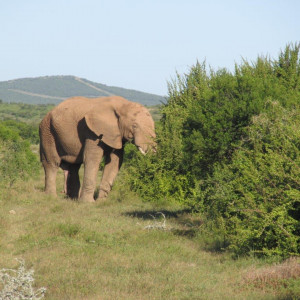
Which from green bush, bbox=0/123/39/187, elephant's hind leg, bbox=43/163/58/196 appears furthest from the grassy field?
green bush, bbox=0/123/39/187

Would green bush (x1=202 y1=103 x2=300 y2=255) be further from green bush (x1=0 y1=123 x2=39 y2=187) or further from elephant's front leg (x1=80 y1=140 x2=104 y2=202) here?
green bush (x1=0 y1=123 x2=39 y2=187)

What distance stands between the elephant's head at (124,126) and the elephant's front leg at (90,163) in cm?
45

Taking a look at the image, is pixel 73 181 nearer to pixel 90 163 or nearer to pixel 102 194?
pixel 102 194

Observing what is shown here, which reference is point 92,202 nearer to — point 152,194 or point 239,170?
point 152,194

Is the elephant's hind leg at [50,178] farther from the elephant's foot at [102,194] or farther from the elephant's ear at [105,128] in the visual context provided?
the elephant's ear at [105,128]

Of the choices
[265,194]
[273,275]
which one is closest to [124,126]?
[265,194]

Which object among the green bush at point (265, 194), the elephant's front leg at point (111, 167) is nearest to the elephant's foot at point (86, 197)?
the elephant's front leg at point (111, 167)

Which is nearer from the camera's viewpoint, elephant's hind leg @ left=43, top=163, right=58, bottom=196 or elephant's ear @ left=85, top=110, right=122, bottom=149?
elephant's ear @ left=85, top=110, right=122, bottom=149

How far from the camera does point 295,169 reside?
414 inches

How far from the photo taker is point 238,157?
41.8ft

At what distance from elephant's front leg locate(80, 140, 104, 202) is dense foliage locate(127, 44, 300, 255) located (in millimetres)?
1906

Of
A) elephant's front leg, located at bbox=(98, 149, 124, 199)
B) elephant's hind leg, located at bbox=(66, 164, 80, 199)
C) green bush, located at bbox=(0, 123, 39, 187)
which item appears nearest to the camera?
elephant's front leg, located at bbox=(98, 149, 124, 199)

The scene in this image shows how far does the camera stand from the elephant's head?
17578 mm

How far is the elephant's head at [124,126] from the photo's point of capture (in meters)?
17.6
